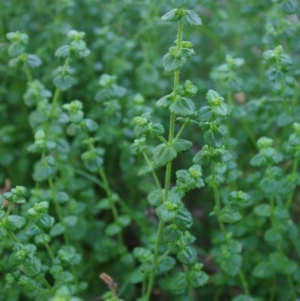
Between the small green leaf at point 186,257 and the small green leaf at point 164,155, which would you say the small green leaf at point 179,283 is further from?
the small green leaf at point 164,155

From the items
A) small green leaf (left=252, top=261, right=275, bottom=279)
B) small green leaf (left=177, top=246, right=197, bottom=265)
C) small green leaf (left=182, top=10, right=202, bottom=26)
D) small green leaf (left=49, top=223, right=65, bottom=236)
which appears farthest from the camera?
small green leaf (left=252, top=261, right=275, bottom=279)

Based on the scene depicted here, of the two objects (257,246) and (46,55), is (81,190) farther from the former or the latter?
(257,246)

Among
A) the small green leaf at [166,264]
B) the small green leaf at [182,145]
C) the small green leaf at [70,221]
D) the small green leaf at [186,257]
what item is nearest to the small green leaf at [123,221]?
the small green leaf at [70,221]

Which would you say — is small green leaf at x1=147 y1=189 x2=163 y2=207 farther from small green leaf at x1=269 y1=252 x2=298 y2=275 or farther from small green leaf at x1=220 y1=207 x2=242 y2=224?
small green leaf at x1=269 y1=252 x2=298 y2=275

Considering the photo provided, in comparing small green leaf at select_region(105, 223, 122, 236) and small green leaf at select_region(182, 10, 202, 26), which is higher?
small green leaf at select_region(182, 10, 202, 26)

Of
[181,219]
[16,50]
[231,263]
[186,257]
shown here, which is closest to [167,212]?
[181,219]

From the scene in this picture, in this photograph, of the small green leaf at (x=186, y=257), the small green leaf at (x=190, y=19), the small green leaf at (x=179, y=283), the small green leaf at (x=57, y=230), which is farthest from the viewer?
the small green leaf at (x=57, y=230)

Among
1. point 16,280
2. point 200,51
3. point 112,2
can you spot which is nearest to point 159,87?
point 112,2

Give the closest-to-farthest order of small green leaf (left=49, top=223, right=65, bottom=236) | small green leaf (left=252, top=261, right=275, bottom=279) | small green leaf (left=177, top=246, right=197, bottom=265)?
small green leaf (left=177, top=246, right=197, bottom=265) < small green leaf (left=49, top=223, right=65, bottom=236) < small green leaf (left=252, top=261, right=275, bottom=279)

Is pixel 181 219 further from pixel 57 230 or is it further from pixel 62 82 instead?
pixel 62 82

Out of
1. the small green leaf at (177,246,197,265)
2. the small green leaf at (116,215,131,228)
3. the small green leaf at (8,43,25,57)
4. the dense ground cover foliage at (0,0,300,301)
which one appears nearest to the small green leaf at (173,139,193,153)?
the dense ground cover foliage at (0,0,300,301)
